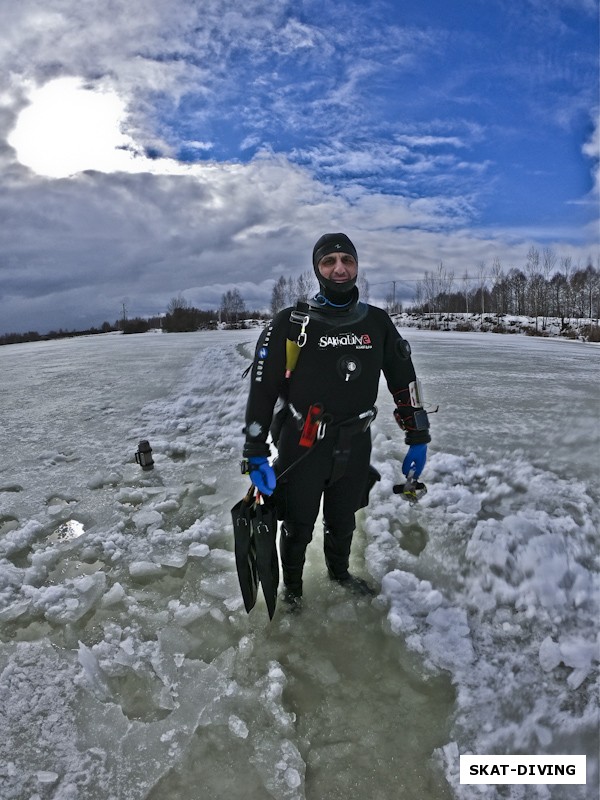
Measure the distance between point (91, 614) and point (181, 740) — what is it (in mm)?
1070

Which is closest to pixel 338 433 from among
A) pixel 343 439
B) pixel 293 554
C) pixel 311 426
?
pixel 343 439

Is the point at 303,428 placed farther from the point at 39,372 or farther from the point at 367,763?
the point at 39,372

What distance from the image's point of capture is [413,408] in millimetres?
2900

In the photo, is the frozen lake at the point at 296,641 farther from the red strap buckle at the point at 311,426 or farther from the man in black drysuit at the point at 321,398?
the red strap buckle at the point at 311,426

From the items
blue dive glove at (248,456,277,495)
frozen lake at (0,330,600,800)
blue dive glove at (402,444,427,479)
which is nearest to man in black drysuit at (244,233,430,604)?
blue dive glove at (248,456,277,495)

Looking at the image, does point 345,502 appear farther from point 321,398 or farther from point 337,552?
point 321,398

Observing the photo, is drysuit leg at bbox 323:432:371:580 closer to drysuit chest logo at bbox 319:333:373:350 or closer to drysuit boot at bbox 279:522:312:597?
drysuit boot at bbox 279:522:312:597

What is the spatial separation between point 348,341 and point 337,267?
17.0 inches

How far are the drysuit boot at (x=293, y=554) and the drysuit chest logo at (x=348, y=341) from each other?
3.59ft

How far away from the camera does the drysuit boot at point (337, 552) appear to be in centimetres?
288

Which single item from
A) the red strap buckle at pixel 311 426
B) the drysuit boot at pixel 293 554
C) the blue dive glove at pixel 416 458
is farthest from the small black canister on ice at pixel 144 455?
the blue dive glove at pixel 416 458

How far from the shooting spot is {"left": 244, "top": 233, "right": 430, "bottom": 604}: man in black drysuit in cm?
256

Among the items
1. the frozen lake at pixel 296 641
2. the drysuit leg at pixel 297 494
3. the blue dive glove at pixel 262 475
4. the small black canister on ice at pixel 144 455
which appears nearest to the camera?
the frozen lake at pixel 296 641

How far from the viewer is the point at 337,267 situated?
8.62 ft
